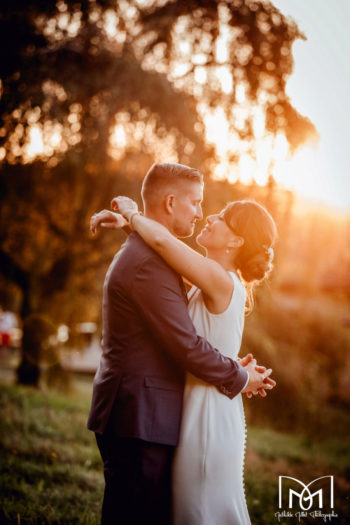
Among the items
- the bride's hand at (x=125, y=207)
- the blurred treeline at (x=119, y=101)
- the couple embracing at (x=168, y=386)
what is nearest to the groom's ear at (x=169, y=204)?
the couple embracing at (x=168, y=386)

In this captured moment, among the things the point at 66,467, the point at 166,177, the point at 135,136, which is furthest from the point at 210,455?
the point at 135,136

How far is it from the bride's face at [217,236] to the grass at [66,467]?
203 centimetres

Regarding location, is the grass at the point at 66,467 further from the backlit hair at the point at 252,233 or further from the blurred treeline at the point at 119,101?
the backlit hair at the point at 252,233

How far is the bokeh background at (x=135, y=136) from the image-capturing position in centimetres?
484

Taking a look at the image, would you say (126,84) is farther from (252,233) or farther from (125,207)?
(252,233)

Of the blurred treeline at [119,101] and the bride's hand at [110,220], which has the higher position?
the blurred treeline at [119,101]

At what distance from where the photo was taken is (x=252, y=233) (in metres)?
2.47

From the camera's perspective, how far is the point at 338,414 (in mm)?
12547

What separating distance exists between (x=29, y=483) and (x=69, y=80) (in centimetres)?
441

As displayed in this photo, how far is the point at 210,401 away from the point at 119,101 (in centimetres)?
492

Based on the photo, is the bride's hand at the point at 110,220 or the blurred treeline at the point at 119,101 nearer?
the bride's hand at the point at 110,220

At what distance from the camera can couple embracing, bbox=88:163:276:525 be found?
6.90 ft

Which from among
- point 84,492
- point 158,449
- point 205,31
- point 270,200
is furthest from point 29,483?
point 205,31

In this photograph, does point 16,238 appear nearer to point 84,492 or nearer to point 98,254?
point 98,254
